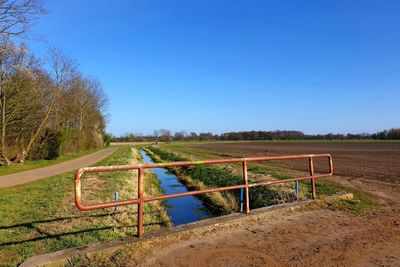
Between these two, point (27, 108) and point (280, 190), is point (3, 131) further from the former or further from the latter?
point (280, 190)

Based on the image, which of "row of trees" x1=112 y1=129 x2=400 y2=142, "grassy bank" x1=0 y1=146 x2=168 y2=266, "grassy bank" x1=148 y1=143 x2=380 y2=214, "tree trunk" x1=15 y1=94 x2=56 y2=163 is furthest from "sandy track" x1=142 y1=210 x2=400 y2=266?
"row of trees" x1=112 y1=129 x2=400 y2=142

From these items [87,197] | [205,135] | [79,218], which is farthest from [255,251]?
[205,135]

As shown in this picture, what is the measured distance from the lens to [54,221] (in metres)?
6.73

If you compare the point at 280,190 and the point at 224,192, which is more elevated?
the point at 280,190

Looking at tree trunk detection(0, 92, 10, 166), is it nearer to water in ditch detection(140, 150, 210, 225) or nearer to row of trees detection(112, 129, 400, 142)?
water in ditch detection(140, 150, 210, 225)

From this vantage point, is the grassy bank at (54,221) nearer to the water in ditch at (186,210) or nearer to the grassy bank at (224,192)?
the water in ditch at (186,210)

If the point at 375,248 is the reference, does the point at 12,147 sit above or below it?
above

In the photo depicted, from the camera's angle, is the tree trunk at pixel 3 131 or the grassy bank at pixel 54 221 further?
the tree trunk at pixel 3 131

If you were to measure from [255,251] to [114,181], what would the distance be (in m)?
9.94

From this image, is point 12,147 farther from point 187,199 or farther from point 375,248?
point 375,248

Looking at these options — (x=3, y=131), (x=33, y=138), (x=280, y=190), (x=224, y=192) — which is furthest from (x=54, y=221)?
(x=33, y=138)

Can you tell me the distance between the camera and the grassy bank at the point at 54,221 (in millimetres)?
5227

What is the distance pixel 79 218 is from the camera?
279 inches

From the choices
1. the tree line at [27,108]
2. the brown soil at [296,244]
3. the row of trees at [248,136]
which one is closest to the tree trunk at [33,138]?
the tree line at [27,108]
